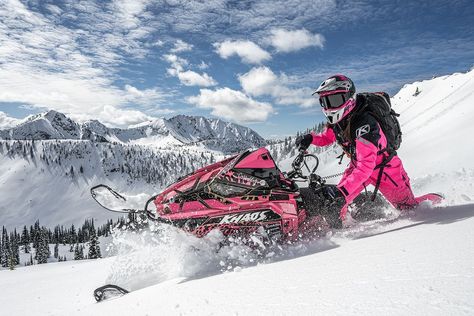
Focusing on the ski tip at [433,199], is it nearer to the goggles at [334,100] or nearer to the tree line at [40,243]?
the goggles at [334,100]

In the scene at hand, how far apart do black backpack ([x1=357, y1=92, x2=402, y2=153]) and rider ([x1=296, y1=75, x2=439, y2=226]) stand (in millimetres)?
54

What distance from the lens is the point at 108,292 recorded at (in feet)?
16.7

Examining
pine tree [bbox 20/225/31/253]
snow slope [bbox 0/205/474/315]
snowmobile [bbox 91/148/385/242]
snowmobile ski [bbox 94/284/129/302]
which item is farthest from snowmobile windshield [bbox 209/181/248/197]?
pine tree [bbox 20/225/31/253]

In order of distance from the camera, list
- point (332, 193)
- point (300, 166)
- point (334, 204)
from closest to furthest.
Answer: point (332, 193) < point (334, 204) < point (300, 166)

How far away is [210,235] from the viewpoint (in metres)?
5.32

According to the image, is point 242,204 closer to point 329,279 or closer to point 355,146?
point 355,146

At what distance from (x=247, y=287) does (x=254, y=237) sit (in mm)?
2063

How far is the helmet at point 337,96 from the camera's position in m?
5.80

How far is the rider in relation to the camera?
17.5 feet

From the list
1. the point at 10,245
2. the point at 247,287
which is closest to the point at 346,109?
the point at 247,287

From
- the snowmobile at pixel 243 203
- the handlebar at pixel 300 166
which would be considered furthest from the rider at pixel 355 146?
the handlebar at pixel 300 166

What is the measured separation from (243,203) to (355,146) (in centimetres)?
233

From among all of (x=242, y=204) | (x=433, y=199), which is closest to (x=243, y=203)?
(x=242, y=204)

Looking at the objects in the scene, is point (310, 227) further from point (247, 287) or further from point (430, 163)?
point (430, 163)
